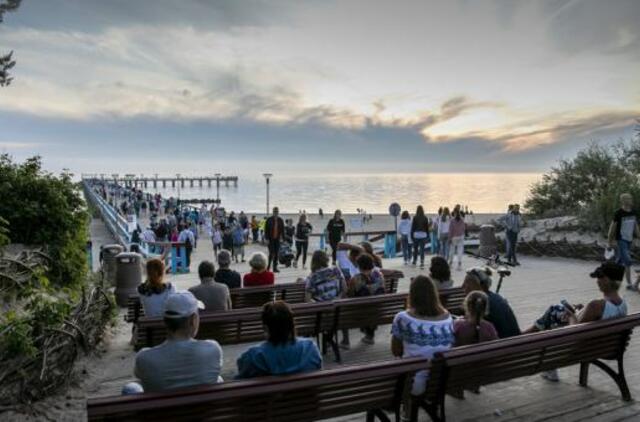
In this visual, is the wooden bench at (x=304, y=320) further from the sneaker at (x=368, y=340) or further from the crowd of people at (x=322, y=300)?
the sneaker at (x=368, y=340)

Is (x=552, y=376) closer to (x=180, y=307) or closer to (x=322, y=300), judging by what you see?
(x=322, y=300)

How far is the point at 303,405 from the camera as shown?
3.35 m

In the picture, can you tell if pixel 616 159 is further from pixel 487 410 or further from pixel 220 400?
pixel 220 400

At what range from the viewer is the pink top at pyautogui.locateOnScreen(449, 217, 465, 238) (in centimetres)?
1354

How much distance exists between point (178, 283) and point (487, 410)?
8.55m

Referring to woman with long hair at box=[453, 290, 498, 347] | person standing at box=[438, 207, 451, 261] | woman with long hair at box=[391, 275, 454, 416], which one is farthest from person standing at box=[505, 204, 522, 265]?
woman with long hair at box=[391, 275, 454, 416]

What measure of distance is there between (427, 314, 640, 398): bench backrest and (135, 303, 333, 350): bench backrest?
1.99 m

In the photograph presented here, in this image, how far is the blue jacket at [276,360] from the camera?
11.1 ft

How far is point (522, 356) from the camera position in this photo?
4258 millimetres

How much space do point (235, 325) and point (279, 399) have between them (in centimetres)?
230

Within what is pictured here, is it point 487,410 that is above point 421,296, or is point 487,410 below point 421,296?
below

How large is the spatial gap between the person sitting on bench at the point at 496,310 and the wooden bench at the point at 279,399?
5.12ft

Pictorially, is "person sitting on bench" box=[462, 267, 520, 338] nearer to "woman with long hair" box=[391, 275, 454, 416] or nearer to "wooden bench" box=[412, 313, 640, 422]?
"wooden bench" box=[412, 313, 640, 422]

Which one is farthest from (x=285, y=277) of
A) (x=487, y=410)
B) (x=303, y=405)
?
(x=303, y=405)
